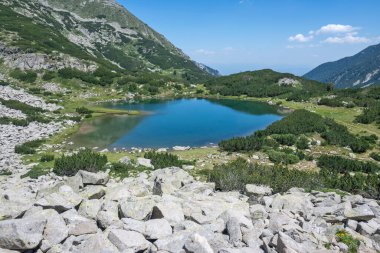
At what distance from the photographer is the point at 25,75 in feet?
290

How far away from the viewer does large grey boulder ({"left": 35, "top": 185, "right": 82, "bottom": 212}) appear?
13.6 metres

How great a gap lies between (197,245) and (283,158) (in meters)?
26.5

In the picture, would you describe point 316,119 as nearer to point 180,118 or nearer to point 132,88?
point 180,118

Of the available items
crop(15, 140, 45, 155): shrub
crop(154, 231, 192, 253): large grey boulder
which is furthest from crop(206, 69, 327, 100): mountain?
crop(154, 231, 192, 253): large grey boulder

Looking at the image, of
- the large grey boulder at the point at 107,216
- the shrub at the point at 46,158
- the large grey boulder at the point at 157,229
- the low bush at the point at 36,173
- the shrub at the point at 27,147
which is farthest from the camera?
the shrub at the point at 27,147

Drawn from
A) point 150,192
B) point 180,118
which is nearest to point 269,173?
point 150,192

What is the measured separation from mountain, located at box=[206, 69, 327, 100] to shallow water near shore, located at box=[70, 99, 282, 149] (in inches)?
479

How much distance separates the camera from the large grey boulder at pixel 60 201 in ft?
44.6

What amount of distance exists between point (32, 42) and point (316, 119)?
83.9 m

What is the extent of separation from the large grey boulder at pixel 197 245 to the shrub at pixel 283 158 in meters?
25.5

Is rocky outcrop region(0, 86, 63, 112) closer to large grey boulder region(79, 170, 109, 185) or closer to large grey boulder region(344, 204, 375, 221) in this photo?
large grey boulder region(79, 170, 109, 185)

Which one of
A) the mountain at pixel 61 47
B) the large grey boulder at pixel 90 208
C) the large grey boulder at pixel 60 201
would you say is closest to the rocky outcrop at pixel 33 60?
the mountain at pixel 61 47

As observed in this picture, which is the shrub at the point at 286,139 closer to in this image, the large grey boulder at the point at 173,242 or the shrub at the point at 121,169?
the shrub at the point at 121,169

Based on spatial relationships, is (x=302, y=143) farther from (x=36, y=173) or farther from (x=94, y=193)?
(x=94, y=193)
